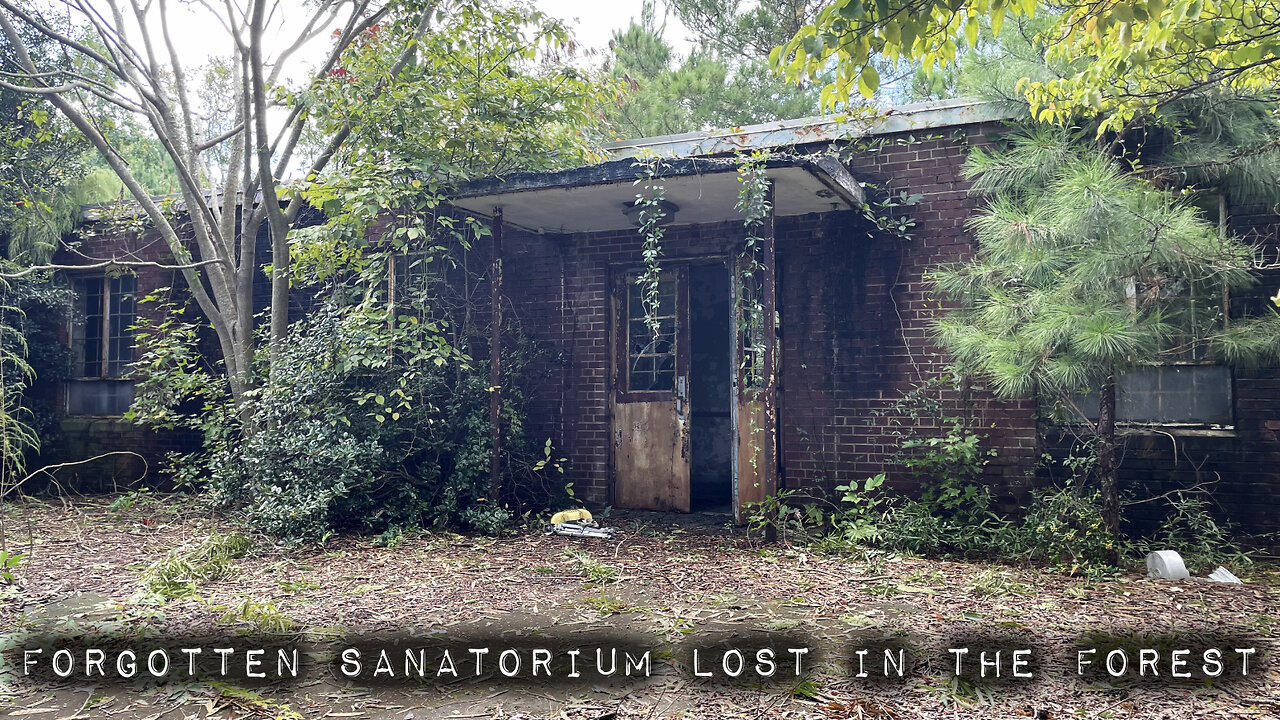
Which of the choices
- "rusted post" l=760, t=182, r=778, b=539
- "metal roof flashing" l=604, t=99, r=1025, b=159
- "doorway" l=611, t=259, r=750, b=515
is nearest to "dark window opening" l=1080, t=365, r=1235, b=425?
"metal roof flashing" l=604, t=99, r=1025, b=159

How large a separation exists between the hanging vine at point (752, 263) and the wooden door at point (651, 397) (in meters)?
0.73

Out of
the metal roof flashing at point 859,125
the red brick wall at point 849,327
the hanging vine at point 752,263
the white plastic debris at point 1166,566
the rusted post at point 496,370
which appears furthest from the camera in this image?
the rusted post at point 496,370

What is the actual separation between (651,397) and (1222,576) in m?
4.23

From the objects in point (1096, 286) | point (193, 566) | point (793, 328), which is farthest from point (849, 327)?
point (193, 566)

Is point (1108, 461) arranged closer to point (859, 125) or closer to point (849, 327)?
point (849, 327)

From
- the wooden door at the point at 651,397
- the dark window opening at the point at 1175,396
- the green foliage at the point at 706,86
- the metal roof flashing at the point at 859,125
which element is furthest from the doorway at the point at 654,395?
the green foliage at the point at 706,86

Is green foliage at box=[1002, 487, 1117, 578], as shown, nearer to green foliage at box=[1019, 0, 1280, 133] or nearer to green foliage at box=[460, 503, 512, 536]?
green foliage at box=[1019, 0, 1280, 133]

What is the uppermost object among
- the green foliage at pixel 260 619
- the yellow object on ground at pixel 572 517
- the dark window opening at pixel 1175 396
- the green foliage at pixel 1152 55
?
the green foliage at pixel 1152 55

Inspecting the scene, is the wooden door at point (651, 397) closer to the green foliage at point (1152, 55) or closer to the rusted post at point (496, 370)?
the rusted post at point (496, 370)

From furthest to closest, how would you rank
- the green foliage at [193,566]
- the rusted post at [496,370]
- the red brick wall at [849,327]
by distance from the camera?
the rusted post at [496,370] → the red brick wall at [849,327] → the green foliage at [193,566]

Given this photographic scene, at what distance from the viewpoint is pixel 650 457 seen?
7312 mm

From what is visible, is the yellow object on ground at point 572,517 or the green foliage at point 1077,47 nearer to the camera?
the green foliage at point 1077,47

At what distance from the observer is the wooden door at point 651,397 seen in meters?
7.23

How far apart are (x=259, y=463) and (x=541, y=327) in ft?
8.55
